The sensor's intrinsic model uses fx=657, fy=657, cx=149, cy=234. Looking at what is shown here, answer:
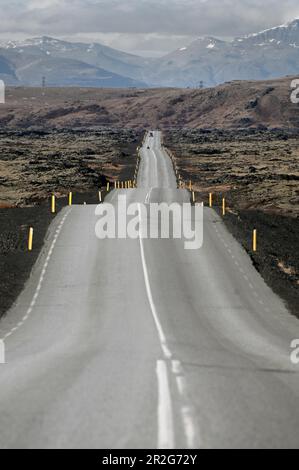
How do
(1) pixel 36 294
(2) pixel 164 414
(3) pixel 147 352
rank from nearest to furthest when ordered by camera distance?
(2) pixel 164 414
(3) pixel 147 352
(1) pixel 36 294

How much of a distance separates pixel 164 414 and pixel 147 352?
530 centimetres

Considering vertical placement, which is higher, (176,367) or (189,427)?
(189,427)

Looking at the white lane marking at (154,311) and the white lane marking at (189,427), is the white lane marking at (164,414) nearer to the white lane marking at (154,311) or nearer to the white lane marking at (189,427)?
the white lane marking at (189,427)

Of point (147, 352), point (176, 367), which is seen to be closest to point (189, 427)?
point (176, 367)

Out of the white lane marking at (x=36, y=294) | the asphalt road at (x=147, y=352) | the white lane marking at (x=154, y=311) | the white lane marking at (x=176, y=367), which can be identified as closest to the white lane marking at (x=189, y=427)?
the asphalt road at (x=147, y=352)

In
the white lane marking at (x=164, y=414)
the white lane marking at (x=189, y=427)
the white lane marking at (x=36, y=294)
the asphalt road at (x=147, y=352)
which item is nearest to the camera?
the white lane marking at (x=189, y=427)

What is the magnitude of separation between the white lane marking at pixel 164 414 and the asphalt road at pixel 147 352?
3 centimetres

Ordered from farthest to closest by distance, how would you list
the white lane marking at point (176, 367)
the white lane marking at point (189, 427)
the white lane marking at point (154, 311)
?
the white lane marking at point (154, 311)
the white lane marking at point (176, 367)
the white lane marking at point (189, 427)

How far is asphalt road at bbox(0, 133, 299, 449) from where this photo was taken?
11.1 meters

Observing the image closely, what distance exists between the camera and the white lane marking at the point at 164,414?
34.1 ft

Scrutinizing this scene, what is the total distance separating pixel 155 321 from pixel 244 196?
41.3 metres

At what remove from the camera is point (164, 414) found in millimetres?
11602

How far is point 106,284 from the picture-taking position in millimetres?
26844

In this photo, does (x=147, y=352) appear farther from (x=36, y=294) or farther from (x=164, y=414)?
(x=36, y=294)
